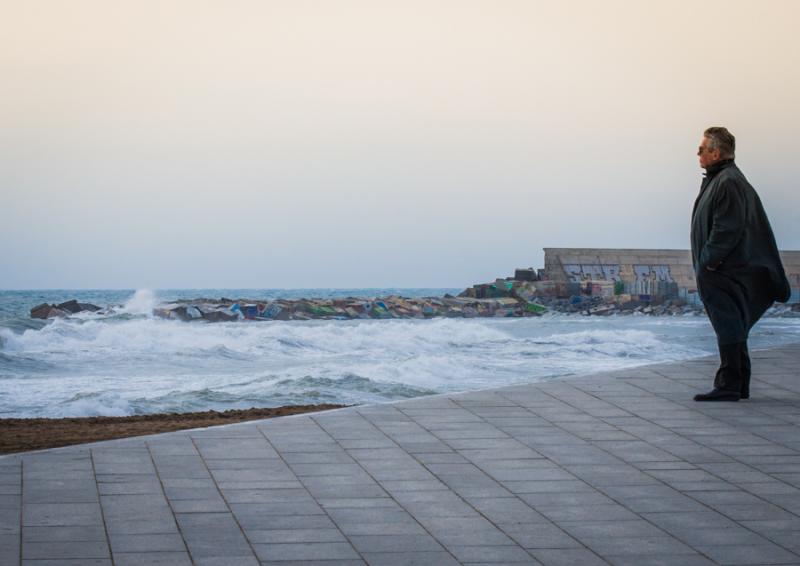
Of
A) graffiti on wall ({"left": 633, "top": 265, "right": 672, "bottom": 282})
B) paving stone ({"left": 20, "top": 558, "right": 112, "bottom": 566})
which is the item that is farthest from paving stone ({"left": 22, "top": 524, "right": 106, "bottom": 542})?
graffiti on wall ({"left": 633, "top": 265, "right": 672, "bottom": 282})

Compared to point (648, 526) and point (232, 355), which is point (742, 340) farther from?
point (232, 355)

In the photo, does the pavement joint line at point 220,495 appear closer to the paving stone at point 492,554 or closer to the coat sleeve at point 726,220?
the paving stone at point 492,554

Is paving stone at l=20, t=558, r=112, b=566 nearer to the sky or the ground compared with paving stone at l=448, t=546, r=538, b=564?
nearer to the sky

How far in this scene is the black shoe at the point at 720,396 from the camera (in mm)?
7242

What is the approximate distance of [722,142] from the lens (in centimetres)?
700

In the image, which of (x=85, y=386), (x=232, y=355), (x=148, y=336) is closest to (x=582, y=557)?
(x=85, y=386)

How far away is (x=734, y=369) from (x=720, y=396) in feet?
0.68

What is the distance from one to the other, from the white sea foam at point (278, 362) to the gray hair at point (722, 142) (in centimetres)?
680

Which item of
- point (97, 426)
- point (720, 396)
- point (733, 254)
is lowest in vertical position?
point (97, 426)

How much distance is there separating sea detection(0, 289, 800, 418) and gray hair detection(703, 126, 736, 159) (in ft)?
22.2

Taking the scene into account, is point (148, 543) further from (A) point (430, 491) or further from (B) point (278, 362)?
(B) point (278, 362)

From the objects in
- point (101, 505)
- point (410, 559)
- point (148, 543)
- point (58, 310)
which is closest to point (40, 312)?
point (58, 310)

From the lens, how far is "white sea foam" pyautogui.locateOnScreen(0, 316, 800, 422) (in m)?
13.4

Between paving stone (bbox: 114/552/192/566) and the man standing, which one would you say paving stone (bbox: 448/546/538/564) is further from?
the man standing
